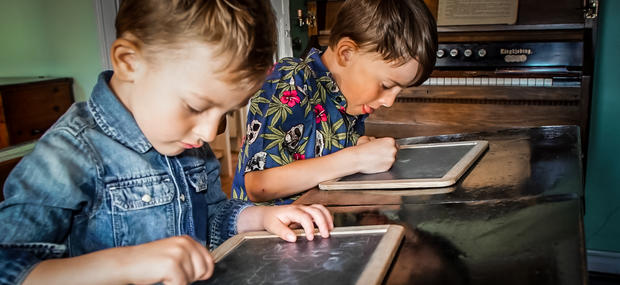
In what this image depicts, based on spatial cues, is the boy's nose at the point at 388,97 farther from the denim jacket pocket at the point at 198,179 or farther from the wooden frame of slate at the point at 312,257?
the wooden frame of slate at the point at 312,257

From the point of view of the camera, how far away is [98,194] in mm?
883

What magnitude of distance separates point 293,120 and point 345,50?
285 millimetres

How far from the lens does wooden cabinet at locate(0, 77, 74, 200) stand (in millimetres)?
3455

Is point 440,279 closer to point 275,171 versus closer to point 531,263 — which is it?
point 531,263

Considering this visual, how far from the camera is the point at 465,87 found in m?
2.65

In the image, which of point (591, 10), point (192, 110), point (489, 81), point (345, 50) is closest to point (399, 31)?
point (345, 50)

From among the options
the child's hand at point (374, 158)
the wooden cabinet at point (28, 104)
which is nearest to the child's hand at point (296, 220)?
the child's hand at point (374, 158)

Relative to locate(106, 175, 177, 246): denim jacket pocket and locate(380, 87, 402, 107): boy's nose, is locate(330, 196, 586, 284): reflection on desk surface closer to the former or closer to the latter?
locate(106, 175, 177, 246): denim jacket pocket

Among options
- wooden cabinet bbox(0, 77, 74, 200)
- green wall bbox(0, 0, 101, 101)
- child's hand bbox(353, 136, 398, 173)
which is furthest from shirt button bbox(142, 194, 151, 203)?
wooden cabinet bbox(0, 77, 74, 200)

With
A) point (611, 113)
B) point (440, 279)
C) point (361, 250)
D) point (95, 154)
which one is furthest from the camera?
point (611, 113)

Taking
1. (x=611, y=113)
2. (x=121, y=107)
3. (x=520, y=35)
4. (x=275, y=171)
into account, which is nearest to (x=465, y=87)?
(x=520, y=35)

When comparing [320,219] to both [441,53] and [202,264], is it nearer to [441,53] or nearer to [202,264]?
[202,264]

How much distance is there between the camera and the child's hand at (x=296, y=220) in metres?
0.87

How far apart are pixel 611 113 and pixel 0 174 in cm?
288
